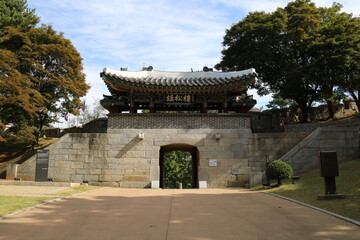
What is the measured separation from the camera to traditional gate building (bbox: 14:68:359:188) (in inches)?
609

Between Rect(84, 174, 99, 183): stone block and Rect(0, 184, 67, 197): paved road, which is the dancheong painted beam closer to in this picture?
Rect(84, 174, 99, 183): stone block

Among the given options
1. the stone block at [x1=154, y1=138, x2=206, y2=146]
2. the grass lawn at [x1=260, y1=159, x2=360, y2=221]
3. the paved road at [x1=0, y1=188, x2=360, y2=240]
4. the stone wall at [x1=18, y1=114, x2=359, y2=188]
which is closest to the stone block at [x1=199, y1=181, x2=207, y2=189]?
the stone wall at [x1=18, y1=114, x2=359, y2=188]

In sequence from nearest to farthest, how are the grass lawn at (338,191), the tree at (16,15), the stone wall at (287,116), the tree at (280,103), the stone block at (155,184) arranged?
the grass lawn at (338,191) < the stone block at (155,184) < the tree at (16,15) < the stone wall at (287,116) < the tree at (280,103)

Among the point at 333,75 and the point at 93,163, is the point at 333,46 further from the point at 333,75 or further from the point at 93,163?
the point at 93,163

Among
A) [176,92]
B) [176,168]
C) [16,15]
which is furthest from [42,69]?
[176,168]

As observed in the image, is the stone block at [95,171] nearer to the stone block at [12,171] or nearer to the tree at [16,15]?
the stone block at [12,171]

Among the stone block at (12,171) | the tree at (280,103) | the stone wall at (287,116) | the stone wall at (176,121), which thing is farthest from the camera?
the tree at (280,103)

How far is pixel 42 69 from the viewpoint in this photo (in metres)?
19.2

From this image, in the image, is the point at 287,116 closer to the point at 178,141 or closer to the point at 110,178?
the point at 178,141

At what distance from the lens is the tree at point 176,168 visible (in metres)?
42.8

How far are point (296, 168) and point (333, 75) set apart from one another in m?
11.1

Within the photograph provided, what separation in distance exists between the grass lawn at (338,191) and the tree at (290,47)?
10903mm

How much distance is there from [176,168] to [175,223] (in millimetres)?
37032

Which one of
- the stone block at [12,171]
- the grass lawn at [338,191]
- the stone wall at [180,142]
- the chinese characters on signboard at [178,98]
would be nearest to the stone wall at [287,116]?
the stone wall at [180,142]
